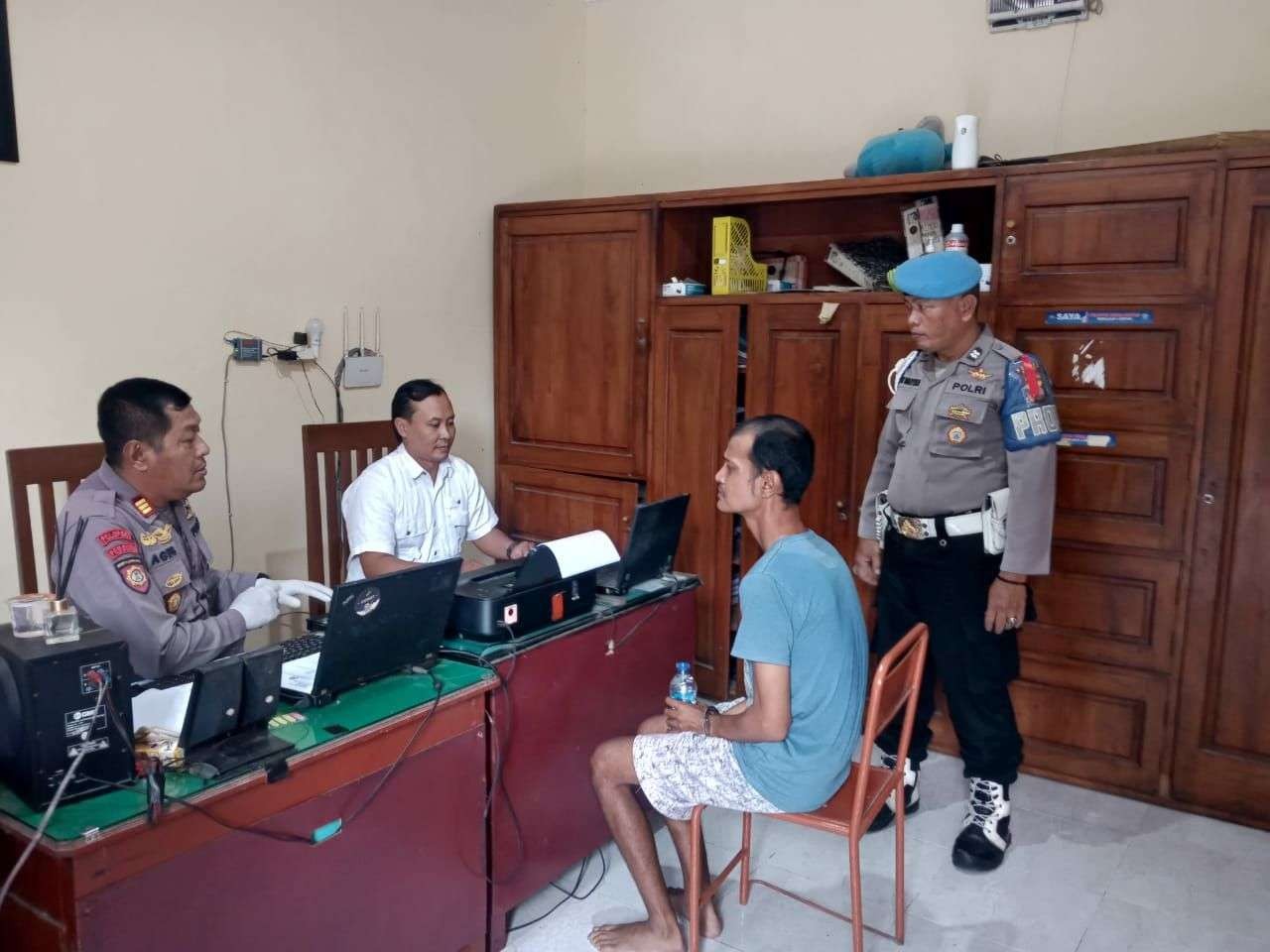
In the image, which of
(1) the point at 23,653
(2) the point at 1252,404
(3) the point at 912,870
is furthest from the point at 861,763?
(2) the point at 1252,404

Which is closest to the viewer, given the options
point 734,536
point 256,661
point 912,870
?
point 256,661

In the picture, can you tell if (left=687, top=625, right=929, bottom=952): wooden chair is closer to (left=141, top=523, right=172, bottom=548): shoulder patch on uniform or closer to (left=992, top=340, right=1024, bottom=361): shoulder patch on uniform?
(left=992, top=340, right=1024, bottom=361): shoulder patch on uniform

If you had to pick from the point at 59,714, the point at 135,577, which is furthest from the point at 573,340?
the point at 59,714

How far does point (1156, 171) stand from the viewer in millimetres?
2635

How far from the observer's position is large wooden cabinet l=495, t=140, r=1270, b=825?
2.63m

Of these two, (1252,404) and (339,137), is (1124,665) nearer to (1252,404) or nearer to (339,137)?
(1252,404)

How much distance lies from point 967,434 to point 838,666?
999 millimetres

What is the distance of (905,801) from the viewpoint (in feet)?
9.11

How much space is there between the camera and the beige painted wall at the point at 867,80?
301cm

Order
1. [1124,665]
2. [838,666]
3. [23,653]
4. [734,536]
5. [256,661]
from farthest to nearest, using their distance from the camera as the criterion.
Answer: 1. [734,536]
2. [1124,665]
3. [838,666]
4. [256,661]
5. [23,653]

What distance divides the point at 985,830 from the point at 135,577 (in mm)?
2172

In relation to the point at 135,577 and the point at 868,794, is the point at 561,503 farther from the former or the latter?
the point at 135,577

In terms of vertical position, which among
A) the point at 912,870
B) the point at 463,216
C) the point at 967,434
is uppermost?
the point at 463,216

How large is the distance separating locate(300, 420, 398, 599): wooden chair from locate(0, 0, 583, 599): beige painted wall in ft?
0.89
